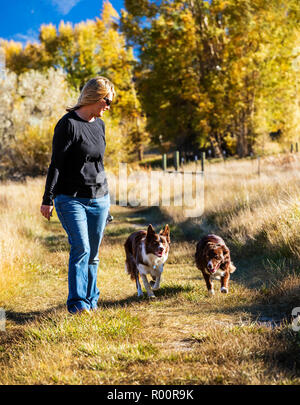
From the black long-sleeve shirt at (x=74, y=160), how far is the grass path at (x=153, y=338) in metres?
1.31

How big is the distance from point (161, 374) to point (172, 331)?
1.07 m

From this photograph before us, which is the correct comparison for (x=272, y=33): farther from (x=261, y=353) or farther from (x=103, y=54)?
(x=261, y=353)

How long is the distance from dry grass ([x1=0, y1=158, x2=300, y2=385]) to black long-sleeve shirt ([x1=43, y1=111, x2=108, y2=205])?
1.31 meters

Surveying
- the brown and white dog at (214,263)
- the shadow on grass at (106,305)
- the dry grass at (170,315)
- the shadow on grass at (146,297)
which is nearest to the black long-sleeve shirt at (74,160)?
the dry grass at (170,315)

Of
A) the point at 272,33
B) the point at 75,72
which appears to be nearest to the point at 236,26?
the point at 272,33

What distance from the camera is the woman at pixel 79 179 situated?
409 cm

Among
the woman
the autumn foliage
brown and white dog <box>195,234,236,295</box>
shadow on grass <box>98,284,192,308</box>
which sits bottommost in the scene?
shadow on grass <box>98,284,192,308</box>

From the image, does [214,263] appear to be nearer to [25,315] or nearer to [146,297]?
[146,297]

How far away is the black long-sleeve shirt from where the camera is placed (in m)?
4.07

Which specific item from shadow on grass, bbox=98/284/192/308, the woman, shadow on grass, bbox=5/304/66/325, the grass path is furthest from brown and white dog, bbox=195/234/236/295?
shadow on grass, bbox=5/304/66/325

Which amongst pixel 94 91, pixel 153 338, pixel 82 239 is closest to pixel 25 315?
pixel 82 239

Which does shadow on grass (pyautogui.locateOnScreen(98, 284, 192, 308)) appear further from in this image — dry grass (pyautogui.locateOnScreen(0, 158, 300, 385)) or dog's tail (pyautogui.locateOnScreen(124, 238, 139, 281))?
dog's tail (pyautogui.locateOnScreen(124, 238, 139, 281))

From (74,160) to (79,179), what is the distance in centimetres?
20

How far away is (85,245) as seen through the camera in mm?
4238
